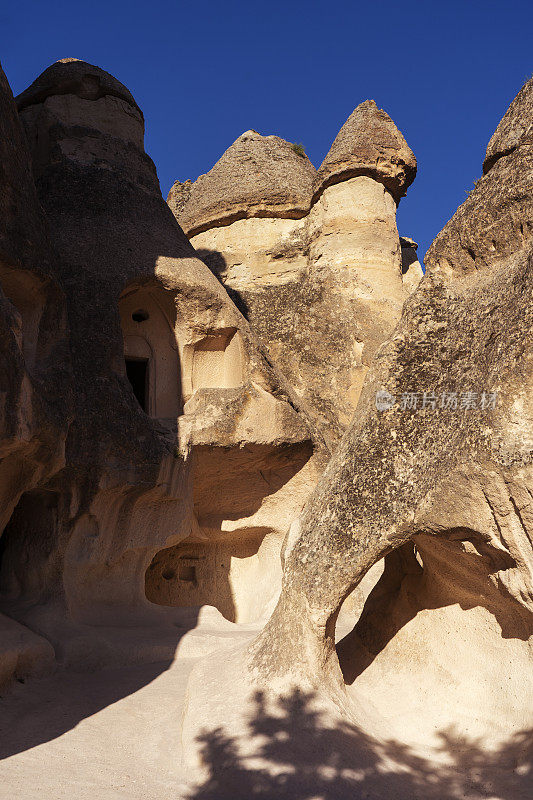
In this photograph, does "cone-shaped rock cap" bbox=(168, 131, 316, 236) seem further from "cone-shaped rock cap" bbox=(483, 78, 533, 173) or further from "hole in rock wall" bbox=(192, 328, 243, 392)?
"cone-shaped rock cap" bbox=(483, 78, 533, 173)

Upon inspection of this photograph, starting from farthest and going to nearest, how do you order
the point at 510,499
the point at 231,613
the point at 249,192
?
the point at 249,192 < the point at 231,613 < the point at 510,499

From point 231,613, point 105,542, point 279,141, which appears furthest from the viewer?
point 279,141

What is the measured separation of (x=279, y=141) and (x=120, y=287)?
5.92m

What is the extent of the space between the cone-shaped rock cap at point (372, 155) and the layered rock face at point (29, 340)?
5.69m

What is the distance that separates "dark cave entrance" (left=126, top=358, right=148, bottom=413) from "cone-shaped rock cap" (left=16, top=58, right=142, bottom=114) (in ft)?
12.4

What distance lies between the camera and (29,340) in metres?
6.22

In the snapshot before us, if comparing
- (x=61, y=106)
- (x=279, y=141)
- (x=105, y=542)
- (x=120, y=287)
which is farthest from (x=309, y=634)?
Answer: (x=279, y=141)

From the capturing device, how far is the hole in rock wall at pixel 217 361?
348 inches

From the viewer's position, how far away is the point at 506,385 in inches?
157

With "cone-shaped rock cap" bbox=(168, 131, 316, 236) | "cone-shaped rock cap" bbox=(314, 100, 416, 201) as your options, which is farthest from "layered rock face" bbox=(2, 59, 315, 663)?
"cone-shaped rock cap" bbox=(314, 100, 416, 201)

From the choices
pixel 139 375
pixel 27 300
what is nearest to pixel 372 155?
pixel 139 375

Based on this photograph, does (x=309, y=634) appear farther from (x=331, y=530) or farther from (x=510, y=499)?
(x=510, y=499)

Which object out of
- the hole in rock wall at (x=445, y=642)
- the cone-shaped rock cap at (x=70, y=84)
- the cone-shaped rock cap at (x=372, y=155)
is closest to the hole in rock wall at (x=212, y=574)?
the hole in rock wall at (x=445, y=642)

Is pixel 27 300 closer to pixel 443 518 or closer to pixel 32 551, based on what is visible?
pixel 32 551
